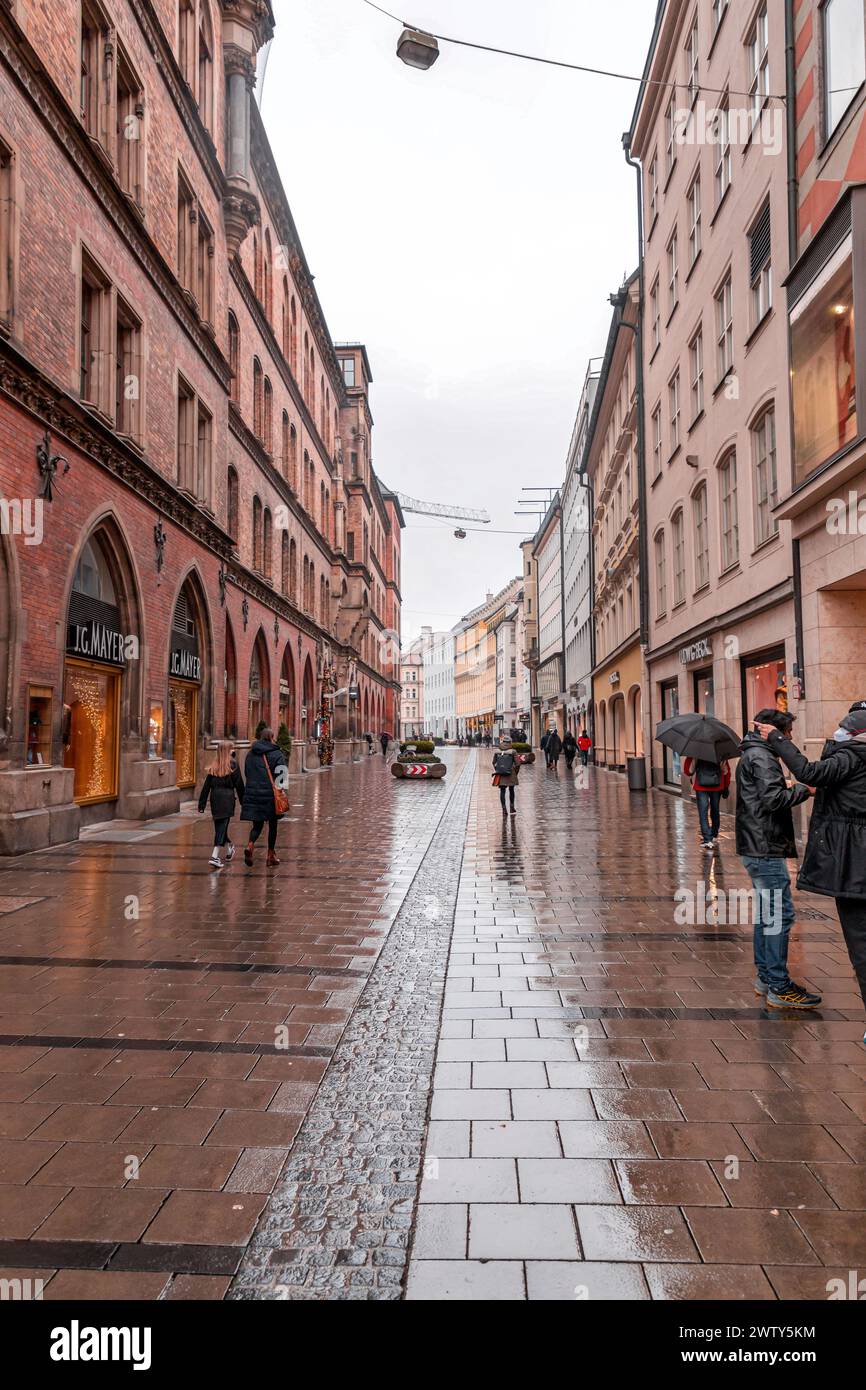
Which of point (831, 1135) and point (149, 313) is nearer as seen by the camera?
point (831, 1135)

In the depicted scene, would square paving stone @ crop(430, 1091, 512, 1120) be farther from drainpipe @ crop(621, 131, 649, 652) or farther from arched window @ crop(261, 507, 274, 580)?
arched window @ crop(261, 507, 274, 580)

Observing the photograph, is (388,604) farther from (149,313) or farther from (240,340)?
(149,313)

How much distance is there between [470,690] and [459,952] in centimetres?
12543

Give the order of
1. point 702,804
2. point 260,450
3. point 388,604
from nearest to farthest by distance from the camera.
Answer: point 702,804 → point 260,450 → point 388,604

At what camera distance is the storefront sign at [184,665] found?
19141 millimetres

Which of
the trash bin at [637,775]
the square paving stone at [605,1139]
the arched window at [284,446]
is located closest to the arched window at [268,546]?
the arched window at [284,446]

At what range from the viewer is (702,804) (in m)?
11.8

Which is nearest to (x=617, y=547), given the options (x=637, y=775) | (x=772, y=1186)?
(x=637, y=775)

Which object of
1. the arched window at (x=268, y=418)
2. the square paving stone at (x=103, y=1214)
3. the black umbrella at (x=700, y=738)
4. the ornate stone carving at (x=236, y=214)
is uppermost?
the ornate stone carving at (x=236, y=214)

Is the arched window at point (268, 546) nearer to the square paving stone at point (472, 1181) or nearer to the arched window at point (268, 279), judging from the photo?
the arched window at point (268, 279)

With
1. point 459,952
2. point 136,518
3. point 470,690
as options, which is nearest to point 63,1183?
point 459,952

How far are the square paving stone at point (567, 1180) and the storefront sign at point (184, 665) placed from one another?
16.4 meters

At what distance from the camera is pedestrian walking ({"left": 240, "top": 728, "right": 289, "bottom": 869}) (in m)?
10.7
